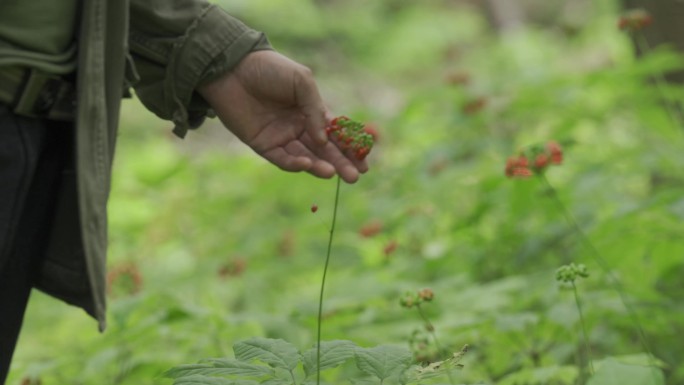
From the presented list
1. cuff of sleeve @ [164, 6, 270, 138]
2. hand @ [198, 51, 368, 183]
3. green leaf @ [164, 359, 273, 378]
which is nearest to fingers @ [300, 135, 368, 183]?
hand @ [198, 51, 368, 183]

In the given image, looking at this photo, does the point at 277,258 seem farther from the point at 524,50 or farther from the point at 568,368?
the point at 524,50

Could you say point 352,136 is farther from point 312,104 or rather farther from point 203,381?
point 203,381

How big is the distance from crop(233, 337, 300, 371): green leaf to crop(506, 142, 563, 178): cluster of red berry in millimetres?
989

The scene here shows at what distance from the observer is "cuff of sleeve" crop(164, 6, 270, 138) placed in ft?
5.65

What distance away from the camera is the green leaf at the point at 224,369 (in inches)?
52.7

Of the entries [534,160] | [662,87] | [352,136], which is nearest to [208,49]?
[352,136]

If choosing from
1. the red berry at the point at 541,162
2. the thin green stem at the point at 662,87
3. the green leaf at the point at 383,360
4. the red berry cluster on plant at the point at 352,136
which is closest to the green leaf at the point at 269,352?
the green leaf at the point at 383,360

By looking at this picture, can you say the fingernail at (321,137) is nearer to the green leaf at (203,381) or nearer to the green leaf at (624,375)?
→ the green leaf at (203,381)

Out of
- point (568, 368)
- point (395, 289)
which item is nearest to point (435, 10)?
point (395, 289)

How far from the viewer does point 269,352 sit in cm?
142

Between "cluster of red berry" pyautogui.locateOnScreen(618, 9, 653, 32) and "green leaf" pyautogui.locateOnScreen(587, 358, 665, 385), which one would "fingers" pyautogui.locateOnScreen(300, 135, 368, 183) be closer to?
"green leaf" pyautogui.locateOnScreen(587, 358, 665, 385)

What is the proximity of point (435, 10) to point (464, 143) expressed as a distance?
9351 millimetres

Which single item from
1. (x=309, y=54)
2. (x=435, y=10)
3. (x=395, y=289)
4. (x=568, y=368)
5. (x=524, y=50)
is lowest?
(x=568, y=368)

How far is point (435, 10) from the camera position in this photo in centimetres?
1321
